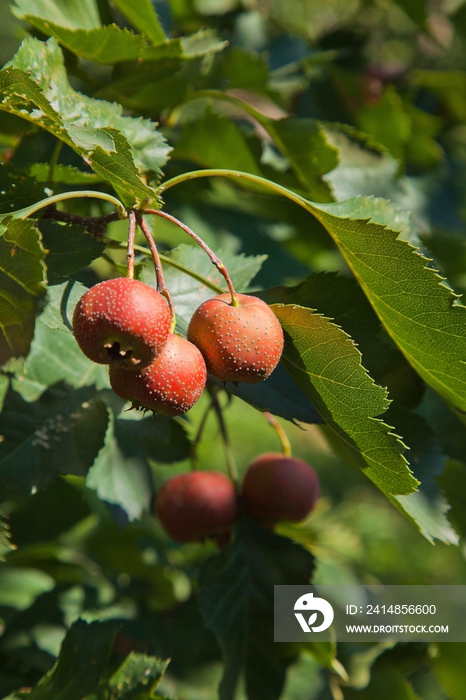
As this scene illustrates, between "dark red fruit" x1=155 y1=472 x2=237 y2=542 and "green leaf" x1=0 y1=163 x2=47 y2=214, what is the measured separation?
668 mm

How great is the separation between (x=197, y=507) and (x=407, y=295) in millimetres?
651

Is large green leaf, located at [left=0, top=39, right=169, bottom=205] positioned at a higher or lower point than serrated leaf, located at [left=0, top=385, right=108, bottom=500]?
higher

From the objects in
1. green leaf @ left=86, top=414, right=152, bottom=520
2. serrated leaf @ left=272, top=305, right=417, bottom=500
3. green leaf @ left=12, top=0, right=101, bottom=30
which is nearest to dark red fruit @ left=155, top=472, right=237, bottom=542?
green leaf @ left=86, top=414, right=152, bottom=520

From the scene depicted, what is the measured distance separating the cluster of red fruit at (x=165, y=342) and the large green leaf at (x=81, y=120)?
0.17 metres

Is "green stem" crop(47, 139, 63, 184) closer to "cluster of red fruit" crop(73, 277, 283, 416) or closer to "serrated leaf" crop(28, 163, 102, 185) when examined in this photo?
"serrated leaf" crop(28, 163, 102, 185)

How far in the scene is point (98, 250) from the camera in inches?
37.2

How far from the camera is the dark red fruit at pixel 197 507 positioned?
137 cm

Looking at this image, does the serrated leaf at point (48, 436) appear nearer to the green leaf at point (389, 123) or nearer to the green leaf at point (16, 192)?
the green leaf at point (16, 192)

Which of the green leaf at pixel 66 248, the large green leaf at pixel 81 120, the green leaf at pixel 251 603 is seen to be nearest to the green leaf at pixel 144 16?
the large green leaf at pixel 81 120

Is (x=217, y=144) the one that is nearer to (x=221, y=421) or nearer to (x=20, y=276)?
(x=221, y=421)

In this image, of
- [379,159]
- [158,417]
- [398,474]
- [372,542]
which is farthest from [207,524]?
[372,542]

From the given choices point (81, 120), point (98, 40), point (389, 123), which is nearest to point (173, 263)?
point (81, 120)

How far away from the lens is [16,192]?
3.35 feet

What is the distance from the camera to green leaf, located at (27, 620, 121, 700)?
Answer: 42.9 inches
